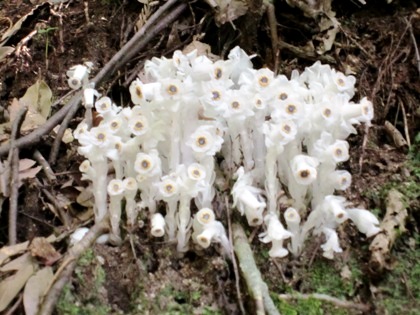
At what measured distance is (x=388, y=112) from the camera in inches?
110

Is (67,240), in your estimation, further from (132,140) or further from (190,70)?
(190,70)

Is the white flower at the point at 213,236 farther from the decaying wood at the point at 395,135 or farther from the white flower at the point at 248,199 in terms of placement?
the decaying wood at the point at 395,135

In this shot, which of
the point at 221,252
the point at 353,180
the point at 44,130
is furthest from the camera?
the point at 44,130

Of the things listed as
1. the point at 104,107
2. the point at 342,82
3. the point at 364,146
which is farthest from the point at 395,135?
the point at 104,107

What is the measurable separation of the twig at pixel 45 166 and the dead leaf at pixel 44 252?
0.41m

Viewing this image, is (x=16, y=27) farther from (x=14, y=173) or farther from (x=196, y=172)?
(x=196, y=172)

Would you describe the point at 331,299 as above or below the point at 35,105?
below

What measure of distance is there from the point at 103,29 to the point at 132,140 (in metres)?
1.29

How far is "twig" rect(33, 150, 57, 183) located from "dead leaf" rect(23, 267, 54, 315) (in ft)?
1.71

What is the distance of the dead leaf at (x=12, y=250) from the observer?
2125 millimetres

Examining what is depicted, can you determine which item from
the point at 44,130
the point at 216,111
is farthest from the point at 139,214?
the point at 44,130

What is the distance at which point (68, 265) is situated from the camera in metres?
2.09

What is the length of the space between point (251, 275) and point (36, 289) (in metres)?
0.75

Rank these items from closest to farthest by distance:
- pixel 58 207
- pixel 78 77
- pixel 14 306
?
pixel 14 306
pixel 58 207
pixel 78 77
